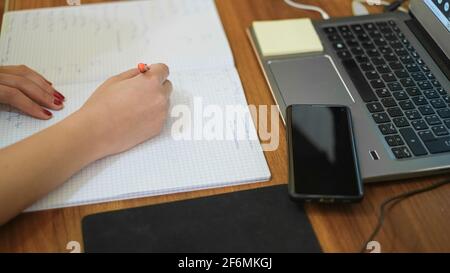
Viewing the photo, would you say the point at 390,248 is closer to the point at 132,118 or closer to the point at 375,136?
the point at 375,136

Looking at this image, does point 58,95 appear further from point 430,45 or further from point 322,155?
point 430,45

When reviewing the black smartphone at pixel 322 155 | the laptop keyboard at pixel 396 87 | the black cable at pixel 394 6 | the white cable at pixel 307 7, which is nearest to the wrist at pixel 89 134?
the black smartphone at pixel 322 155

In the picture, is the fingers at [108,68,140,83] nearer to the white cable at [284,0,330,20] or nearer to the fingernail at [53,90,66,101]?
the fingernail at [53,90,66,101]

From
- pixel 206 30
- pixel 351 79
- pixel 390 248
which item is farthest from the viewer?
pixel 206 30

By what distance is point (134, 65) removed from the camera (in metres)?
0.69

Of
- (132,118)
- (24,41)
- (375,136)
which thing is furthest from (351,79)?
(24,41)

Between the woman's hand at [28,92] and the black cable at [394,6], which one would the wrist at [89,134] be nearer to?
the woman's hand at [28,92]

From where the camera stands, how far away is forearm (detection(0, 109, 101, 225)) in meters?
0.47

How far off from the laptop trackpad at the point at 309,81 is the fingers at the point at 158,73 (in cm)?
17

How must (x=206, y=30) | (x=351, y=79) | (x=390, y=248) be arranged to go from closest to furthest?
(x=390, y=248)
(x=351, y=79)
(x=206, y=30)

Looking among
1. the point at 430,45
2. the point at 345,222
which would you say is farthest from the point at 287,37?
the point at 345,222

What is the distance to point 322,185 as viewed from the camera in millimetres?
491

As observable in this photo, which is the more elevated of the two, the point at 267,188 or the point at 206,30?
the point at 206,30

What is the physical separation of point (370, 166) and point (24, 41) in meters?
0.61
